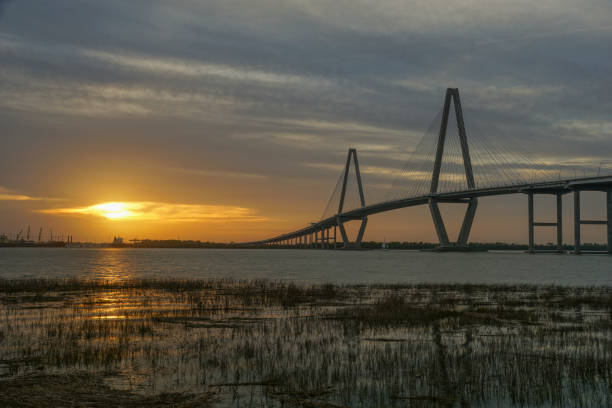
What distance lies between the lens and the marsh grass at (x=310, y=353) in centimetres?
776

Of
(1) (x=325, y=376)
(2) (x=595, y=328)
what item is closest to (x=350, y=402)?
(1) (x=325, y=376)

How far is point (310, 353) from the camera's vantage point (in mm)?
10469

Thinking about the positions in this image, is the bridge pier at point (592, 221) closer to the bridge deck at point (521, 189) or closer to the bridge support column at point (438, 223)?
the bridge deck at point (521, 189)

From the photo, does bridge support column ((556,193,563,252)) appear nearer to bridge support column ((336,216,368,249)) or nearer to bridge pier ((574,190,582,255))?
bridge pier ((574,190,582,255))

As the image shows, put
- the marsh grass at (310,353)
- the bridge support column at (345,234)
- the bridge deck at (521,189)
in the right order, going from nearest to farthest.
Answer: the marsh grass at (310,353)
the bridge deck at (521,189)
the bridge support column at (345,234)

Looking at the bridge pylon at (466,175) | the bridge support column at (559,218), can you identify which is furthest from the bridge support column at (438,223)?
the bridge support column at (559,218)

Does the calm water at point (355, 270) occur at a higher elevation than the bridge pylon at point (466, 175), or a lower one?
lower

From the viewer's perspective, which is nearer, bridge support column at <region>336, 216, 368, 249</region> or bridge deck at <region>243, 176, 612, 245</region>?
bridge deck at <region>243, 176, 612, 245</region>

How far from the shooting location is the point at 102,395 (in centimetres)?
761

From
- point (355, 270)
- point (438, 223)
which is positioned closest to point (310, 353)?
point (355, 270)

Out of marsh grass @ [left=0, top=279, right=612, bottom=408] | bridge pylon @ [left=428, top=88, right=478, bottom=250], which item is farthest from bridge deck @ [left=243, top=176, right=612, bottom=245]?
marsh grass @ [left=0, top=279, right=612, bottom=408]

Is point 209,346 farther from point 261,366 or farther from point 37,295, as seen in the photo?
point 37,295

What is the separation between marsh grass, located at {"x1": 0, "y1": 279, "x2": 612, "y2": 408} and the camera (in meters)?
7.76

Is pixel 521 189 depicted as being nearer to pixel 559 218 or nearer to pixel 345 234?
pixel 559 218
